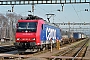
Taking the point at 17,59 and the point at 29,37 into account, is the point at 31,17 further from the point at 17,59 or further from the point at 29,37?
the point at 17,59

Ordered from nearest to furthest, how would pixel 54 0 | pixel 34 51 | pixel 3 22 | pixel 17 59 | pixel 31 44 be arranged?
pixel 17 59 < pixel 31 44 < pixel 34 51 < pixel 54 0 < pixel 3 22

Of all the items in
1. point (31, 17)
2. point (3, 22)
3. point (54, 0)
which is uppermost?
point (54, 0)

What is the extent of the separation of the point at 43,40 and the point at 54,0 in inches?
230

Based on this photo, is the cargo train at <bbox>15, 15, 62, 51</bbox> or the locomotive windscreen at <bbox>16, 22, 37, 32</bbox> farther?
the locomotive windscreen at <bbox>16, 22, 37, 32</bbox>

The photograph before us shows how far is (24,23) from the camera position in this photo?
22.8 m

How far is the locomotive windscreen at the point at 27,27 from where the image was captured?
73.5 feet

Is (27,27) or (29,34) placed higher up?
(27,27)

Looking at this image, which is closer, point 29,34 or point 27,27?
point 29,34

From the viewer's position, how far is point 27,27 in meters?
22.5

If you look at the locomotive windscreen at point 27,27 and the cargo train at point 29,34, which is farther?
the locomotive windscreen at point 27,27

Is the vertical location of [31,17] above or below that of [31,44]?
above

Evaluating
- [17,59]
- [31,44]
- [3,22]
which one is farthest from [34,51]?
[3,22]

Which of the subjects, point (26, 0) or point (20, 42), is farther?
point (26, 0)

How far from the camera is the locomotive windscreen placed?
22.4 meters
